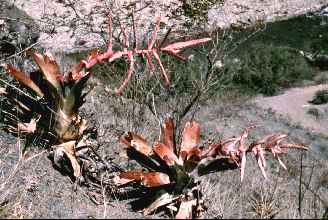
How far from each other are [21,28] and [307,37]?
452 inches

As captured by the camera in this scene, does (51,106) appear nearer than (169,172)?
No

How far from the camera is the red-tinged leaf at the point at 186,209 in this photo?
342cm

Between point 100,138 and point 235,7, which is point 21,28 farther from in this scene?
point 235,7

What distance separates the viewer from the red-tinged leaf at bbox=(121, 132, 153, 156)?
3783mm

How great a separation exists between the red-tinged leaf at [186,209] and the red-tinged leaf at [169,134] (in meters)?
0.40

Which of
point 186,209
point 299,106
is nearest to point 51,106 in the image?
point 186,209

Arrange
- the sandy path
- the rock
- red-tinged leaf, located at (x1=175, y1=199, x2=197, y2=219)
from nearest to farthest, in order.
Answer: red-tinged leaf, located at (x1=175, y1=199, x2=197, y2=219) → the sandy path → the rock

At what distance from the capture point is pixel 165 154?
12.2ft

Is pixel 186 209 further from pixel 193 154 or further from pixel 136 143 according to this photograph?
pixel 136 143

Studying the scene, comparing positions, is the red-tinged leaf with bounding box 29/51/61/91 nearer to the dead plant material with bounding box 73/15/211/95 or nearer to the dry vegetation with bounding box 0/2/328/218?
the dry vegetation with bounding box 0/2/328/218

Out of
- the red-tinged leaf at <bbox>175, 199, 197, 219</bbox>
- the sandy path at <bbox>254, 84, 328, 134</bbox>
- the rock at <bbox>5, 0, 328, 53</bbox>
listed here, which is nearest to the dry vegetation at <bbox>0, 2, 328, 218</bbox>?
the red-tinged leaf at <bbox>175, 199, 197, 219</bbox>

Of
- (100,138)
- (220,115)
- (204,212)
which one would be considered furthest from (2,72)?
(220,115)

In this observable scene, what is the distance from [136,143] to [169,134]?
213 mm

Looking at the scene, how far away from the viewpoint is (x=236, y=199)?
382cm
